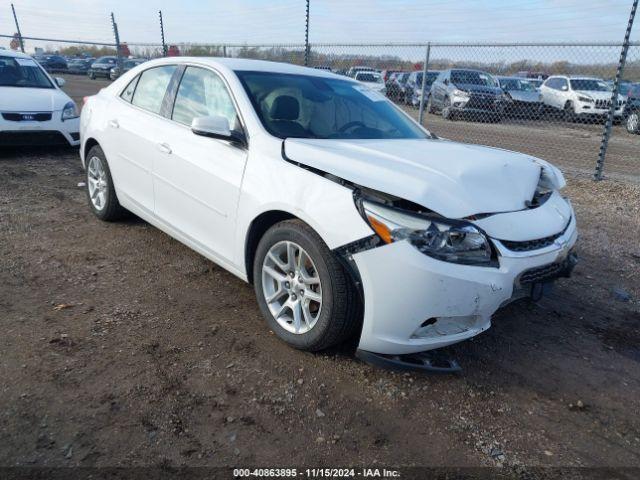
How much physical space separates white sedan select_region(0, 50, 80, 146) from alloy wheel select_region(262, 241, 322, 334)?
20.5 ft

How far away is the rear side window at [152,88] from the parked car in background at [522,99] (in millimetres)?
11392

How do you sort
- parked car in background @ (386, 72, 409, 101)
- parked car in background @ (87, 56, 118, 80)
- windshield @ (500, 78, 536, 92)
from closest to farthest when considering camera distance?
parked car in background @ (386, 72, 409, 101), windshield @ (500, 78, 536, 92), parked car in background @ (87, 56, 118, 80)

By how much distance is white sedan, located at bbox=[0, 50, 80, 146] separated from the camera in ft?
24.5

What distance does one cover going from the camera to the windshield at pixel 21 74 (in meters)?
8.22

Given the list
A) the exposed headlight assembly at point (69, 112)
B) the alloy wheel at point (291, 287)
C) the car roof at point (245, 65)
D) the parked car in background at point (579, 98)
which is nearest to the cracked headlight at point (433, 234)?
the alloy wheel at point (291, 287)

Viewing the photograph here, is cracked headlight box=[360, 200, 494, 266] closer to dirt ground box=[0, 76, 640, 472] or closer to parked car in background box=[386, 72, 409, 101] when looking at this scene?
dirt ground box=[0, 76, 640, 472]

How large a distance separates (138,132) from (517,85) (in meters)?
18.1

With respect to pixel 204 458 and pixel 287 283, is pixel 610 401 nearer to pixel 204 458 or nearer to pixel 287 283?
pixel 287 283

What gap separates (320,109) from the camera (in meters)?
3.75

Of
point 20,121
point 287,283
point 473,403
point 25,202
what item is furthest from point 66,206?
point 473,403

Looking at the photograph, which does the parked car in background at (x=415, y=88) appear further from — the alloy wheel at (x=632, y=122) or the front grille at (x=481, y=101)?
the alloy wheel at (x=632, y=122)

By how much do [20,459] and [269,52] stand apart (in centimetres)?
1164

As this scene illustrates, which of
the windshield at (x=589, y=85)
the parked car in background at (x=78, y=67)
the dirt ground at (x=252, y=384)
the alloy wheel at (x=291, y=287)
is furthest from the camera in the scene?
the parked car in background at (x=78, y=67)

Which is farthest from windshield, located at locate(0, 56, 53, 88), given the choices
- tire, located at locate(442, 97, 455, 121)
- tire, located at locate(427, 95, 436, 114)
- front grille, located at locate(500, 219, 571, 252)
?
tire, located at locate(427, 95, 436, 114)
